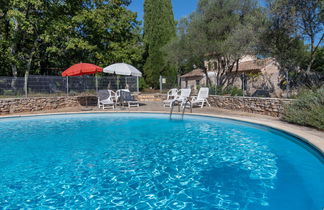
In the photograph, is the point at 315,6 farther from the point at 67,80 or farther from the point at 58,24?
the point at 58,24

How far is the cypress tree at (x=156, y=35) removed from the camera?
25.4 m

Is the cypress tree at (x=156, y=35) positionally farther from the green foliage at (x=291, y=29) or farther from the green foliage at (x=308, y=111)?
the green foliage at (x=308, y=111)

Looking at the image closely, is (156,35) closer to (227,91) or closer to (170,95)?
(170,95)

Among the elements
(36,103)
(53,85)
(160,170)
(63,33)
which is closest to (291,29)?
(160,170)

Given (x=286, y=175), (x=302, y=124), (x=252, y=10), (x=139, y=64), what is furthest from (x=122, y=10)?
(x=286, y=175)

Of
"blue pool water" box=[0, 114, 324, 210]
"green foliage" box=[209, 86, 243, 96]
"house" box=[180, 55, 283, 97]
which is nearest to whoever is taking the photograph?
"blue pool water" box=[0, 114, 324, 210]

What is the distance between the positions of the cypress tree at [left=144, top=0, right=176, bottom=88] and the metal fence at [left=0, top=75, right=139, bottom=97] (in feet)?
33.0

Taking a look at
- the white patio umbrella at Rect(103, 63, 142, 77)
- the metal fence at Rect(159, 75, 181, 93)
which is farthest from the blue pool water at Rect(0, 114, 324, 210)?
the metal fence at Rect(159, 75, 181, 93)

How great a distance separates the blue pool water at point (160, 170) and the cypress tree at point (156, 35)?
18794 mm

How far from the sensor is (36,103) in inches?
459

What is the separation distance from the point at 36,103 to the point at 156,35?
1730 cm

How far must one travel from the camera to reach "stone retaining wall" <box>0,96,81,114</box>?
10.6 meters

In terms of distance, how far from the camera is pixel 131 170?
4000mm

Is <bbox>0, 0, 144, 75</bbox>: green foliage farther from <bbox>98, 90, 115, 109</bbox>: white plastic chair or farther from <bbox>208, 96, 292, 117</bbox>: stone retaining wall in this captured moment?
<bbox>208, 96, 292, 117</bbox>: stone retaining wall
